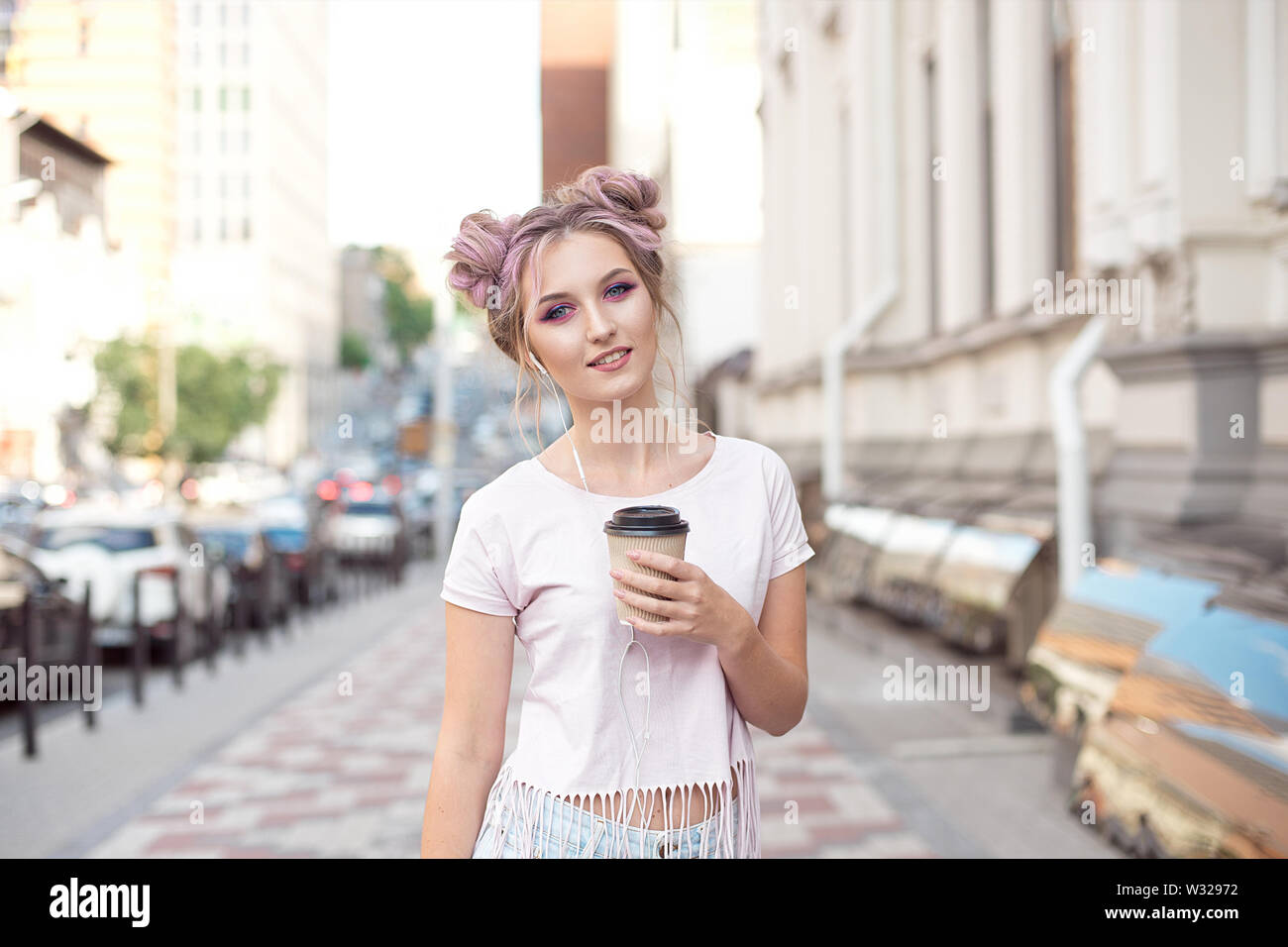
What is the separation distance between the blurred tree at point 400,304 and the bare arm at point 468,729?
128028 mm

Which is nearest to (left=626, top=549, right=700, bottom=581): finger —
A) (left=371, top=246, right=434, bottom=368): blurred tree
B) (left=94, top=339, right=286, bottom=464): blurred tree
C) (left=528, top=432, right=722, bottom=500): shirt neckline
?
(left=528, top=432, right=722, bottom=500): shirt neckline

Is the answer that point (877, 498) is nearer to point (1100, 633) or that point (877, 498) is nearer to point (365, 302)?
point (1100, 633)

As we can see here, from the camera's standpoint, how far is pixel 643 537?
1720mm

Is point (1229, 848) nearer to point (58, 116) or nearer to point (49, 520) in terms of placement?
point (49, 520)

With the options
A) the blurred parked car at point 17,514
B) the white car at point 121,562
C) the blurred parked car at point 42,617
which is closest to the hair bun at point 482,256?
the blurred parked car at point 42,617

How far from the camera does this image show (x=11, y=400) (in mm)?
45344

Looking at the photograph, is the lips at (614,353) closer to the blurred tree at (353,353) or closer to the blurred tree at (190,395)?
the blurred tree at (190,395)

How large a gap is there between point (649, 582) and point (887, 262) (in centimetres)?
1392

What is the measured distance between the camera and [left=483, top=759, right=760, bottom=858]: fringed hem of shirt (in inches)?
75.4

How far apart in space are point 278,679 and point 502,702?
9.94 meters

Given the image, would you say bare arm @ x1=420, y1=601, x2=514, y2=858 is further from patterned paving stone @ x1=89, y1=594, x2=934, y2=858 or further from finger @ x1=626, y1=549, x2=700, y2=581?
patterned paving stone @ x1=89, y1=594, x2=934, y2=858

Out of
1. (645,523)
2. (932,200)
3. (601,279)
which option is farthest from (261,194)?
(645,523)

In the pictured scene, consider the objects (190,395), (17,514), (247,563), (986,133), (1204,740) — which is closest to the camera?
(1204,740)
